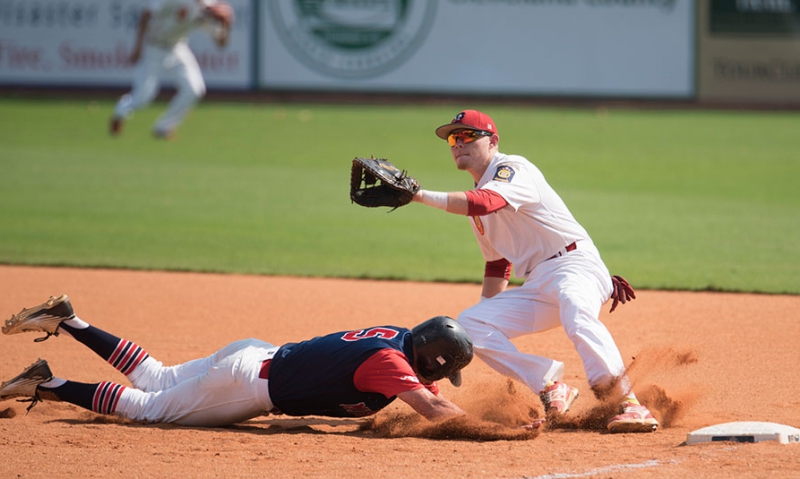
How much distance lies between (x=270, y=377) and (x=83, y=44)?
19843mm

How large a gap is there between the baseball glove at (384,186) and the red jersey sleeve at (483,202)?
0.28 meters

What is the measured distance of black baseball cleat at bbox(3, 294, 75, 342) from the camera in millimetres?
5570

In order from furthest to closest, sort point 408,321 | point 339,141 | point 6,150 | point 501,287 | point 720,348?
1. point 339,141
2. point 6,150
3. point 408,321
4. point 720,348
5. point 501,287

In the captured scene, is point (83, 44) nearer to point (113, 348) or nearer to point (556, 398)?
point (113, 348)

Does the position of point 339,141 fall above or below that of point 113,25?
below

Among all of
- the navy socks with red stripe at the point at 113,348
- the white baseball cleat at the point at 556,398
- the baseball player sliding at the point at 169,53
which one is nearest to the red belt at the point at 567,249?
the white baseball cleat at the point at 556,398

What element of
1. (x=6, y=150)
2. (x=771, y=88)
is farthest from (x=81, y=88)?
(x=771, y=88)

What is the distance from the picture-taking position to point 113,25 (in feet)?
76.0

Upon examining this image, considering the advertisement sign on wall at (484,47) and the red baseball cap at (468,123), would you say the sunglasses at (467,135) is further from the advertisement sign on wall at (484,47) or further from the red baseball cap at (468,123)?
the advertisement sign on wall at (484,47)

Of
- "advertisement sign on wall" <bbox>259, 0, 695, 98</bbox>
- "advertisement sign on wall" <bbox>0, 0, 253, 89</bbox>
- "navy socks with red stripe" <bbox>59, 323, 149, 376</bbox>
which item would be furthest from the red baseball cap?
"advertisement sign on wall" <bbox>0, 0, 253, 89</bbox>

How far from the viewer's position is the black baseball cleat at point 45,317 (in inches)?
219

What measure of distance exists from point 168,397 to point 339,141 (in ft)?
46.8

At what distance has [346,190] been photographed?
15.2 meters

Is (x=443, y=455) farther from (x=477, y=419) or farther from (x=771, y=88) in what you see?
(x=771, y=88)
